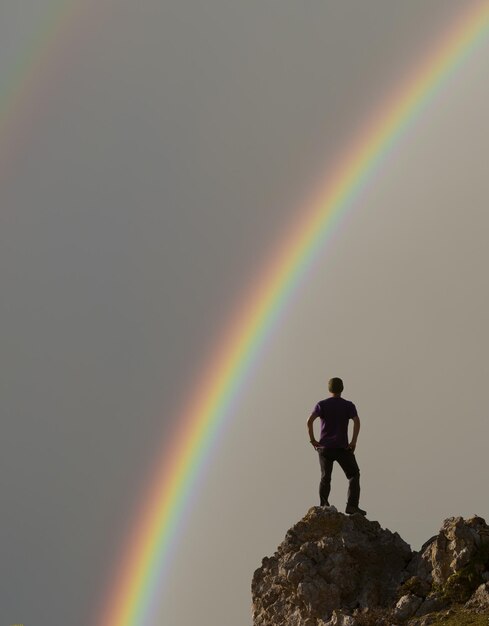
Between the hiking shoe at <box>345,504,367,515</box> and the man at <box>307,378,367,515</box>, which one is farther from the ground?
the man at <box>307,378,367,515</box>

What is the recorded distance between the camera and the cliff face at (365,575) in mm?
18359

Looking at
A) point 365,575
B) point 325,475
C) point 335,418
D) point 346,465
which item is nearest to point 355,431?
point 335,418

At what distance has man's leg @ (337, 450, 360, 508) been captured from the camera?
76.8ft

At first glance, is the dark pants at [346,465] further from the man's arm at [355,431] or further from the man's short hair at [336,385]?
the man's short hair at [336,385]

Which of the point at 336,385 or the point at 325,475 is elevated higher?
the point at 336,385

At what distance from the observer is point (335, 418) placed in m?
23.5

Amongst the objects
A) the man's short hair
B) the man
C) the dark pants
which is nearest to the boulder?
the dark pants

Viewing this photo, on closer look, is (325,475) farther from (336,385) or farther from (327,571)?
(327,571)

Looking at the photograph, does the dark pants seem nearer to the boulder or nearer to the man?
the man

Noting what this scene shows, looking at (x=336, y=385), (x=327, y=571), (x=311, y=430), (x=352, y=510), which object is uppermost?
(x=336, y=385)

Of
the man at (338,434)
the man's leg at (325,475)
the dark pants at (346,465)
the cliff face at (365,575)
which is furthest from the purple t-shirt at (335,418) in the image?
the cliff face at (365,575)

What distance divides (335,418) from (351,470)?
1480 millimetres

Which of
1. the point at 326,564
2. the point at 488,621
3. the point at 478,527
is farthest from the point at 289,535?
the point at 488,621

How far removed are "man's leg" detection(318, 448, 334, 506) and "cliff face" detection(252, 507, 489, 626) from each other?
228cm
